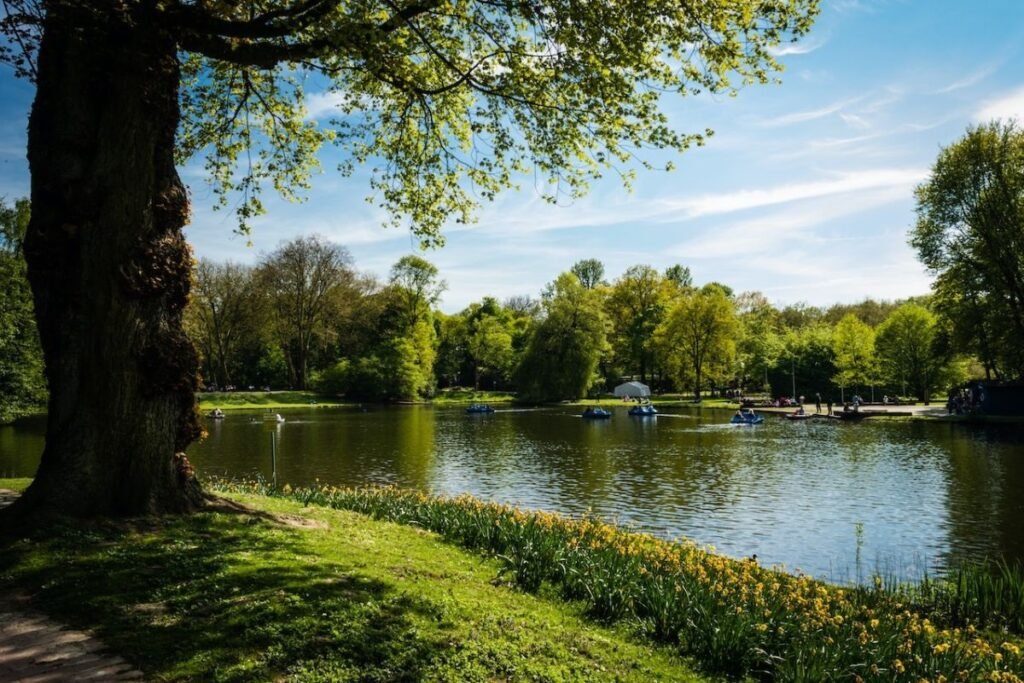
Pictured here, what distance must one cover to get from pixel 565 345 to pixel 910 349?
33.8 m

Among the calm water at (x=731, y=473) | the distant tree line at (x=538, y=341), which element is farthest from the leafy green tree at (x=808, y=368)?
the calm water at (x=731, y=473)

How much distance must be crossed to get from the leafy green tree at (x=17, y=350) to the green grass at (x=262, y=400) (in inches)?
1040

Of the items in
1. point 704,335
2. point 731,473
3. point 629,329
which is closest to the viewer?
point 731,473

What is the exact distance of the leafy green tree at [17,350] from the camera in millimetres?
34562

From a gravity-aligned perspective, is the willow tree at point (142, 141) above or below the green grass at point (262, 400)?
above

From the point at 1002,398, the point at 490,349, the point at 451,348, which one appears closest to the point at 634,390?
the point at 490,349

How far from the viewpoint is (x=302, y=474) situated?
25.2 meters

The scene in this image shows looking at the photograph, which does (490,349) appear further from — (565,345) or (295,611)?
(295,611)

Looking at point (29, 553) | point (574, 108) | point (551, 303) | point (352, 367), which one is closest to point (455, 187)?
point (574, 108)

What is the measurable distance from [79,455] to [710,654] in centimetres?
758

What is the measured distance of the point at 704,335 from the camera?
241ft

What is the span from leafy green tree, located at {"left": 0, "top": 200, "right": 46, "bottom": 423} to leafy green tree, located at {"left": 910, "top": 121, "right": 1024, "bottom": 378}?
2204 inches

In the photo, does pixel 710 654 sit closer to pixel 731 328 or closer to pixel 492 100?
pixel 492 100

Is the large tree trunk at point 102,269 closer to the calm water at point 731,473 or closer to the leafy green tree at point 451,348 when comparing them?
the calm water at point 731,473
